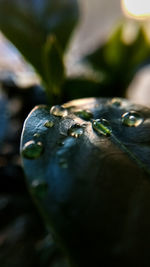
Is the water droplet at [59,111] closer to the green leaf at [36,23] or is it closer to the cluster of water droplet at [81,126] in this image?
the cluster of water droplet at [81,126]

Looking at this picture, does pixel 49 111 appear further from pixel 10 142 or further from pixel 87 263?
pixel 10 142

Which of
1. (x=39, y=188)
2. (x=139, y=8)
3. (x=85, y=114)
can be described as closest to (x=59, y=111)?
(x=85, y=114)

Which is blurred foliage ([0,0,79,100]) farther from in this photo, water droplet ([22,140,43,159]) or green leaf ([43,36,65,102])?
water droplet ([22,140,43,159])

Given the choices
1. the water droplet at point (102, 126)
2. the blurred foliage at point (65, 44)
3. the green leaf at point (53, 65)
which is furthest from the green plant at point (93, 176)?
the blurred foliage at point (65, 44)

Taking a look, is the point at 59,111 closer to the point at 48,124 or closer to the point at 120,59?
the point at 48,124

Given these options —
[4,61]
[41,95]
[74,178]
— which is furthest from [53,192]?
[4,61]

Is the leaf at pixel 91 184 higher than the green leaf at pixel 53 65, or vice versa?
the green leaf at pixel 53 65
